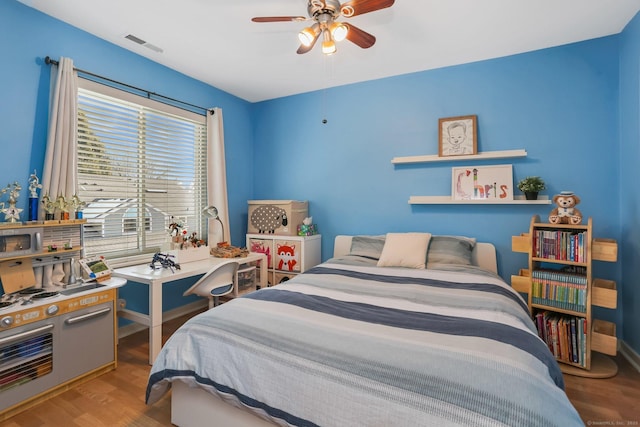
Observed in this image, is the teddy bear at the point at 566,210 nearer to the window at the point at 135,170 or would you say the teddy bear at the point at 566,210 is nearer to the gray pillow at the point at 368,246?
the gray pillow at the point at 368,246

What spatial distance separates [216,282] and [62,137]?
156 cm

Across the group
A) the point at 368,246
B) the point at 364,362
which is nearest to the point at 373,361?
the point at 364,362


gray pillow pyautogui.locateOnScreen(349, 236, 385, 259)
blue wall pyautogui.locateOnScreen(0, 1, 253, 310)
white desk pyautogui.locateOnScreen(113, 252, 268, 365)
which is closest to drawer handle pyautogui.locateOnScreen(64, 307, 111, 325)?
white desk pyautogui.locateOnScreen(113, 252, 268, 365)

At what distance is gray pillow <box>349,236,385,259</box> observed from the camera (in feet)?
10.1

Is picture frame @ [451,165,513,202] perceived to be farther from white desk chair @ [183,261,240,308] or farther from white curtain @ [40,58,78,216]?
white curtain @ [40,58,78,216]

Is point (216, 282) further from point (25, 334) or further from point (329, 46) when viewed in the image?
point (329, 46)

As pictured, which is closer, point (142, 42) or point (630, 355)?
point (630, 355)

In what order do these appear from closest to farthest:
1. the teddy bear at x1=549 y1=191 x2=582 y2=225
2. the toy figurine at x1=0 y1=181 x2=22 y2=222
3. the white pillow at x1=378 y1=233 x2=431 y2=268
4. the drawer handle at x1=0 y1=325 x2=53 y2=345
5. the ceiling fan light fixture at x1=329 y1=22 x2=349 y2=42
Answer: the drawer handle at x1=0 y1=325 x2=53 y2=345
the ceiling fan light fixture at x1=329 y1=22 x2=349 y2=42
the toy figurine at x1=0 y1=181 x2=22 y2=222
the teddy bear at x1=549 y1=191 x2=582 y2=225
the white pillow at x1=378 y1=233 x2=431 y2=268

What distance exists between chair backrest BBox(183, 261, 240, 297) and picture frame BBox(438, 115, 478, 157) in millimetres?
2295

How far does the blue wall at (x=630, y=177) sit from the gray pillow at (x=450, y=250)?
1.09 meters

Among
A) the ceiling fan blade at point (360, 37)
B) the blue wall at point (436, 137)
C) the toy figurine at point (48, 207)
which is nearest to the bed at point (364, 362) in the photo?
the blue wall at point (436, 137)

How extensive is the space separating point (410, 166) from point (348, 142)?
2.58 feet

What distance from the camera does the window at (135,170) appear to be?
2.57m

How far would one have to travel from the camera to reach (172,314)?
10.7 feet
